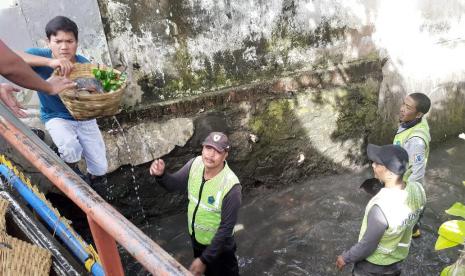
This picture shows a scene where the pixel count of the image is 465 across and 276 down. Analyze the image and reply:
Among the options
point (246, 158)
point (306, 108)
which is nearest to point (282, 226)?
point (246, 158)

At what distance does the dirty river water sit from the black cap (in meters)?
1.74

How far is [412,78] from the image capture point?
5.75 m

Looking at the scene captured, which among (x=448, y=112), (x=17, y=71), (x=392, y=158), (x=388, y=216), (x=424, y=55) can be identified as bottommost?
(x=448, y=112)

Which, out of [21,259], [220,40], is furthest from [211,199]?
[220,40]

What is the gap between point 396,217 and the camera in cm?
264

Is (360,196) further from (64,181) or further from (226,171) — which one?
(64,181)

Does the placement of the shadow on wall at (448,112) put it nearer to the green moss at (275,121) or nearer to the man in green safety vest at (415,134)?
the green moss at (275,121)

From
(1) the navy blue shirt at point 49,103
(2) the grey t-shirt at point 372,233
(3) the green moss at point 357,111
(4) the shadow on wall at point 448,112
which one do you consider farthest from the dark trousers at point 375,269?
(4) the shadow on wall at point 448,112

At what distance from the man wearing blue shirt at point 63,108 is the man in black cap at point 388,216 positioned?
8.13ft

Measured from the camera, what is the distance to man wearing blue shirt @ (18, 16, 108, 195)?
315 cm

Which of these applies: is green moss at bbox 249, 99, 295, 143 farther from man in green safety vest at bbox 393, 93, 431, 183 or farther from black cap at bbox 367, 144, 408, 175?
black cap at bbox 367, 144, 408, 175

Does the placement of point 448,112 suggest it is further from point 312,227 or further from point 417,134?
point 312,227

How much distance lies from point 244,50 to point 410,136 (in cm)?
214

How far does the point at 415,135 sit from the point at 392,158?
1047 millimetres
